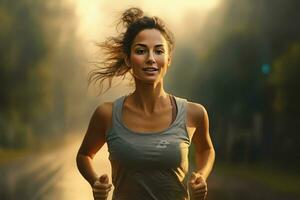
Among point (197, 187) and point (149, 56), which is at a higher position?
point (149, 56)

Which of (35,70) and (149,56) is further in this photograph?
(35,70)

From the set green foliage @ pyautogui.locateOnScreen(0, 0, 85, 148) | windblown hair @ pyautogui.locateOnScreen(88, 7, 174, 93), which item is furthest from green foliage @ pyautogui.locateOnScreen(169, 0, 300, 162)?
windblown hair @ pyautogui.locateOnScreen(88, 7, 174, 93)

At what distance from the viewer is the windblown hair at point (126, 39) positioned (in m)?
1.02

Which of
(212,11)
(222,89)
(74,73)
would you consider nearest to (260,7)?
(212,11)

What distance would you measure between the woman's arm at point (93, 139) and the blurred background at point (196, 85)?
1.39 m

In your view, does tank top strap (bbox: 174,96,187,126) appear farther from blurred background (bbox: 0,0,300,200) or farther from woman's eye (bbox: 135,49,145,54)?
blurred background (bbox: 0,0,300,200)

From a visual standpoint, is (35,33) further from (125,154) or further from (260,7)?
(125,154)

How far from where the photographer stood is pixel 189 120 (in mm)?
1006

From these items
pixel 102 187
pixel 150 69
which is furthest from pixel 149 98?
pixel 102 187

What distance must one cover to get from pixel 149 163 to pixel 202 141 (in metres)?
0.17

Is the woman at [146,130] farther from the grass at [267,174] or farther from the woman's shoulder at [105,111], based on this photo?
the grass at [267,174]

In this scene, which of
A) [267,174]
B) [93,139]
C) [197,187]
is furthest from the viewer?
[267,174]

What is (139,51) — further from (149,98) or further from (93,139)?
(93,139)

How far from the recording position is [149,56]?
981 mm
